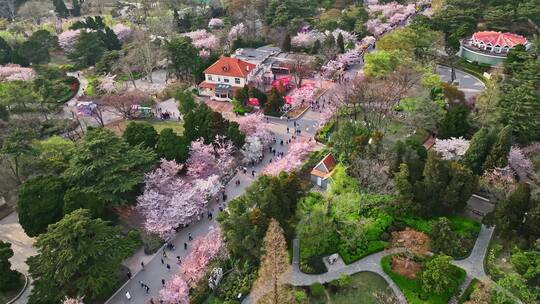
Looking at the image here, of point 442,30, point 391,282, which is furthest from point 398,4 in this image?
point 391,282

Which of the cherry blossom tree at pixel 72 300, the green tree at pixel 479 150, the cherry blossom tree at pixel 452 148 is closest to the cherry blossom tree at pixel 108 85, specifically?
the cherry blossom tree at pixel 72 300

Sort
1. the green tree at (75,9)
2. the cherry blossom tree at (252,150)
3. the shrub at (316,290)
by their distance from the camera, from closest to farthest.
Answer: the shrub at (316,290)
the cherry blossom tree at (252,150)
the green tree at (75,9)

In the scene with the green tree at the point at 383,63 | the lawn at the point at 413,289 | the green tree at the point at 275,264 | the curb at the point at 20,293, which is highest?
the green tree at the point at 275,264

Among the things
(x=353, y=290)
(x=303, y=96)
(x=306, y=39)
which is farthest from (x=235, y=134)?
(x=306, y=39)

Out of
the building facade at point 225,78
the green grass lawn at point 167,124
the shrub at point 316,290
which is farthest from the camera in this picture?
the building facade at point 225,78

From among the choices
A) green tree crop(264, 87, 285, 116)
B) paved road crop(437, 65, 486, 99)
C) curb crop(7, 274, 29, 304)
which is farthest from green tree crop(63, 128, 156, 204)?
paved road crop(437, 65, 486, 99)

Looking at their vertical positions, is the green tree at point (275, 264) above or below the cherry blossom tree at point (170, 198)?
above

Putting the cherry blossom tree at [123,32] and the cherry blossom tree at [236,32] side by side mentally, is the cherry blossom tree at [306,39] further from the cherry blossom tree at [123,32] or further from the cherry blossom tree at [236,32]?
the cherry blossom tree at [123,32]

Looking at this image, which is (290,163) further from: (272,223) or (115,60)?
(115,60)
